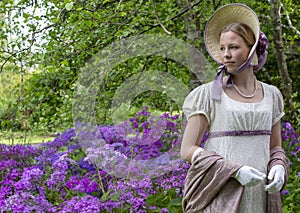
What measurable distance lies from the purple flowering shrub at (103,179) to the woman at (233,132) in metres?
0.88

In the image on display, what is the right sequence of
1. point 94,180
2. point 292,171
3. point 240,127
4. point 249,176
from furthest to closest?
point 292,171 < point 94,180 < point 240,127 < point 249,176

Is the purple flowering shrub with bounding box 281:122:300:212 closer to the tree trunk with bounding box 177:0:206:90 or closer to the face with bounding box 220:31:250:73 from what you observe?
the tree trunk with bounding box 177:0:206:90

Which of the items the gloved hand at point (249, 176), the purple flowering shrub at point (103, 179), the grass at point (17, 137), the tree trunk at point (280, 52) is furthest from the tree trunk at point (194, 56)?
the gloved hand at point (249, 176)

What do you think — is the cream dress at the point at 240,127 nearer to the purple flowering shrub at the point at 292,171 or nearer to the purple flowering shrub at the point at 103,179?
the purple flowering shrub at the point at 103,179

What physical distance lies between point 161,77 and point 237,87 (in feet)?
9.57

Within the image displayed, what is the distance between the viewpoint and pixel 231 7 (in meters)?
2.04

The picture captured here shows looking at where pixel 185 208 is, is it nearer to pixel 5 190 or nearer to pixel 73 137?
pixel 5 190

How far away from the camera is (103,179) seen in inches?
135

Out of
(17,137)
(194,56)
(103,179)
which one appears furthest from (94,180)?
(17,137)

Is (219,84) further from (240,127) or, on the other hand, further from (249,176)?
(249,176)

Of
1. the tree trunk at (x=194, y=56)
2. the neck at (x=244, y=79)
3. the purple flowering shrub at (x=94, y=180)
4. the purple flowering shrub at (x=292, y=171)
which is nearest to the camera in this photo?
the neck at (x=244, y=79)

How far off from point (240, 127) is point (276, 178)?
0.25m

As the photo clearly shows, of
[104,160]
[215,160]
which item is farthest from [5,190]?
[215,160]

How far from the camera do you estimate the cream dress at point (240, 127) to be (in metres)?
1.96
